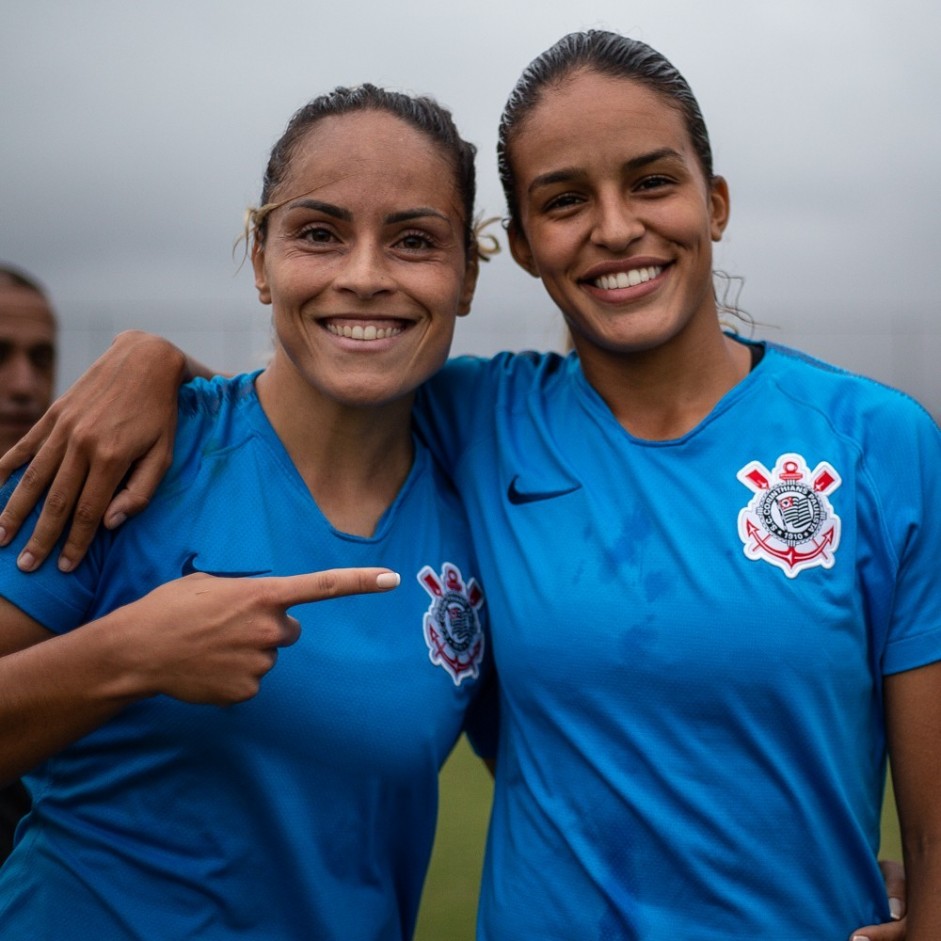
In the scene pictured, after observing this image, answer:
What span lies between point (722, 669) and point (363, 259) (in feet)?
3.30

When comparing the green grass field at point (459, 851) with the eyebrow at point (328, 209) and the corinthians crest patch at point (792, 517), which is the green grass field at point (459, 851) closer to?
the corinthians crest patch at point (792, 517)

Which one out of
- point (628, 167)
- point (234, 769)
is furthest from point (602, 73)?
point (234, 769)

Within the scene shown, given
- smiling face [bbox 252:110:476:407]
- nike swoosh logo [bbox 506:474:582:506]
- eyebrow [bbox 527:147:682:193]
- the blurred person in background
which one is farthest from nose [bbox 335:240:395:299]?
the blurred person in background

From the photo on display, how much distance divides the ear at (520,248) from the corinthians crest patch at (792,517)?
70 cm

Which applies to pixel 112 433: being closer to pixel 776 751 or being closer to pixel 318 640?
pixel 318 640

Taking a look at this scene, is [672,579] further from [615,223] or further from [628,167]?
[628,167]

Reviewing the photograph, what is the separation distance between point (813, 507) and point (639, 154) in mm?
740

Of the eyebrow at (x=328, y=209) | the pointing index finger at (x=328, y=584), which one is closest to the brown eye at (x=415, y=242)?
the eyebrow at (x=328, y=209)

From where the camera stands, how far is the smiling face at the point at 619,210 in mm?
1947

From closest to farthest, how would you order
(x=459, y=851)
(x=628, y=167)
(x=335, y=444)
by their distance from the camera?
(x=628, y=167), (x=335, y=444), (x=459, y=851)

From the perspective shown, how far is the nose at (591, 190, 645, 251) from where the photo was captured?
1.93m

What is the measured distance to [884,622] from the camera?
1786 mm

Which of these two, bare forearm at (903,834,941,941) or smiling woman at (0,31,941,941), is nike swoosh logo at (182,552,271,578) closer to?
smiling woman at (0,31,941,941)

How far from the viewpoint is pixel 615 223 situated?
1.93 metres
